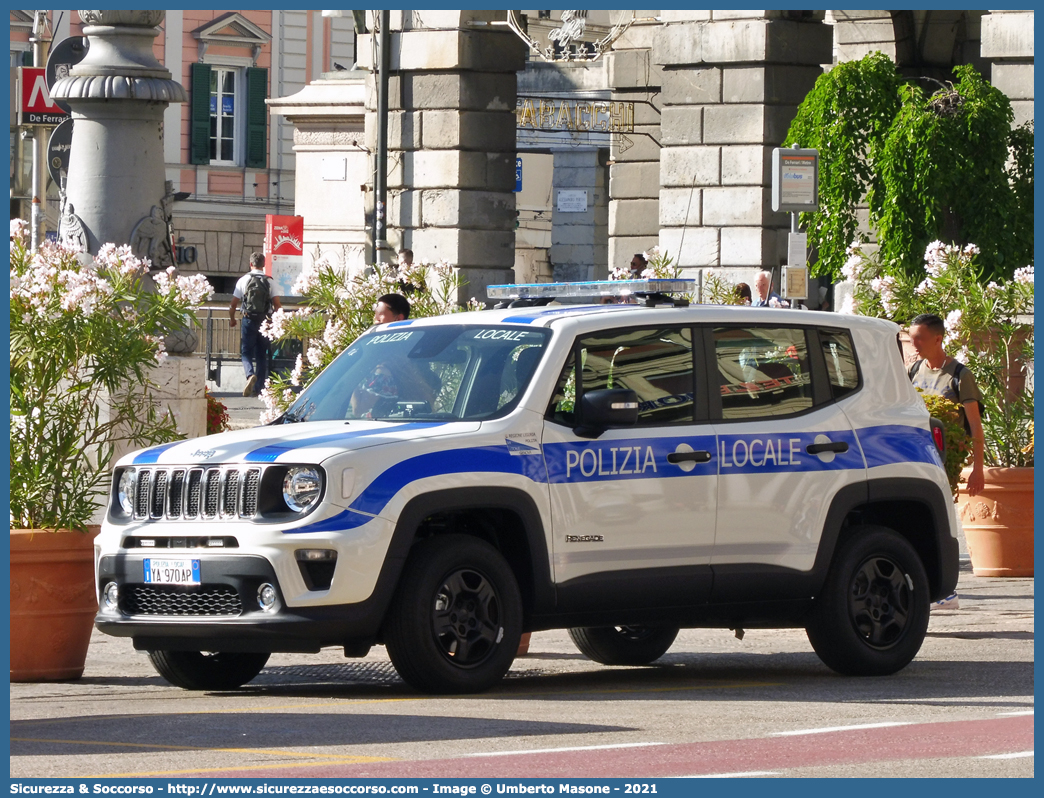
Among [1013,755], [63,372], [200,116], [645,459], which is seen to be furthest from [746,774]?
[200,116]

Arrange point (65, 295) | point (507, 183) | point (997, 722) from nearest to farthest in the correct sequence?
point (997, 722) → point (65, 295) → point (507, 183)

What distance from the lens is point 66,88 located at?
50.0 feet

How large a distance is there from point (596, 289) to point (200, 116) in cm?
4833

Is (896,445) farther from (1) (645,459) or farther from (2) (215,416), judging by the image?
(2) (215,416)

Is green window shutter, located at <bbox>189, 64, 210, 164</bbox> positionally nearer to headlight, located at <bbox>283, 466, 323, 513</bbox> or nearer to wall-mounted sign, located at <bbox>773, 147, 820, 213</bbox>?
wall-mounted sign, located at <bbox>773, 147, 820, 213</bbox>

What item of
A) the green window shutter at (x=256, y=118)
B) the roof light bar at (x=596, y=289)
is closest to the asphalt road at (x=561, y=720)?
the roof light bar at (x=596, y=289)

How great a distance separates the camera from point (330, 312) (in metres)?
14.8

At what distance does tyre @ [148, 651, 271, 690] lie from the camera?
10.4 m

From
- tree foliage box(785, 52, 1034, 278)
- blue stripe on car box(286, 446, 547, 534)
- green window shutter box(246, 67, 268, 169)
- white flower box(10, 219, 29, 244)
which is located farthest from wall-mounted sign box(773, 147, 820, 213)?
green window shutter box(246, 67, 268, 169)

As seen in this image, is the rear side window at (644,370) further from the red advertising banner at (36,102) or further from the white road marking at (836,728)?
the red advertising banner at (36,102)

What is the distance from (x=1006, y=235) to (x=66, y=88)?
10.6 meters

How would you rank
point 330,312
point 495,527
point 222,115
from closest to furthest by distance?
point 495,527
point 330,312
point 222,115

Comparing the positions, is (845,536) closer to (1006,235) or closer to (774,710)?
(774,710)

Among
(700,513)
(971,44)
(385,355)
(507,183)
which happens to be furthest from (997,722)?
(971,44)
